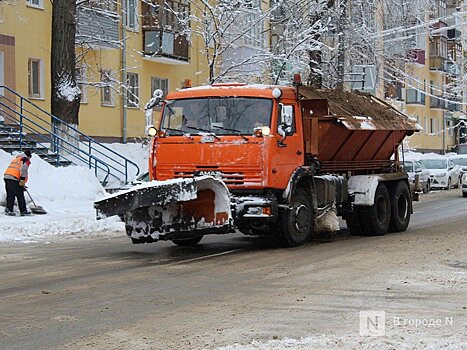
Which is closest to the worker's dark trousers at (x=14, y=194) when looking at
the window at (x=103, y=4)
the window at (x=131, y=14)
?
the window at (x=103, y=4)

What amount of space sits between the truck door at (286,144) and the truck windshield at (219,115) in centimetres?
26

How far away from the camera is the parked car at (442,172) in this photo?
3825cm

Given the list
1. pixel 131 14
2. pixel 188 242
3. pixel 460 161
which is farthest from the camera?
pixel 460 161

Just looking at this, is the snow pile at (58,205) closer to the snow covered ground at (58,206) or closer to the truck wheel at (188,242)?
the snow covered ground at (58,206)

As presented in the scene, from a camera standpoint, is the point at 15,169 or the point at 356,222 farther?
the point at 15,169

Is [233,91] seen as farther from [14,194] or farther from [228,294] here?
[14,194]

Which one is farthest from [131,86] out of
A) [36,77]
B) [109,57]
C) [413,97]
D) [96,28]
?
[413,97]

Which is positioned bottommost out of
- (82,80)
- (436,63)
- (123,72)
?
(82,80)

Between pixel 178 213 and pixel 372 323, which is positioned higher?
pixel 178 213

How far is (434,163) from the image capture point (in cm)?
3906

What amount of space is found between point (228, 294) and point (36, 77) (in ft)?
75.2

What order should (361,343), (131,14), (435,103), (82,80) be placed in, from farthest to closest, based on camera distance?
(435,103), (131,14), (82,80), (361,343)

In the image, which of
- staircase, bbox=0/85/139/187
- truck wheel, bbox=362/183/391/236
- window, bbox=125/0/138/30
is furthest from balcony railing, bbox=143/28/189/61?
truck wheel, bbox=362/183/391/236

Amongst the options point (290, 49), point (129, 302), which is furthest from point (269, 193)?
point (290, 49)
